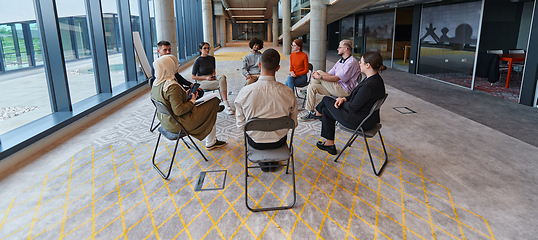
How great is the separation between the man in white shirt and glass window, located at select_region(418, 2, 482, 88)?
7037 millimetres

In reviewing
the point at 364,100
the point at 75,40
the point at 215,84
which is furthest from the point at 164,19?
the point at 364,100

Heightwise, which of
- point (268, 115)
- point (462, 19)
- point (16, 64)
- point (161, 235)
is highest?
point (462, 19)

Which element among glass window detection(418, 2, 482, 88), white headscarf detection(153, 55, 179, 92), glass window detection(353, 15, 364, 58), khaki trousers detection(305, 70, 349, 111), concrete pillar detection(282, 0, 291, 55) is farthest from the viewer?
concrete pillar detection(282, 0, 291, 55)

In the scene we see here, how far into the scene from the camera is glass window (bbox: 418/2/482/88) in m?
7.39

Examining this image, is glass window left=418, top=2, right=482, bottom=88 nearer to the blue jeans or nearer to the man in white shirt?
the blue jeans

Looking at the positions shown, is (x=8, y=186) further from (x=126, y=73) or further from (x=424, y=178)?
(x=126, y=73)

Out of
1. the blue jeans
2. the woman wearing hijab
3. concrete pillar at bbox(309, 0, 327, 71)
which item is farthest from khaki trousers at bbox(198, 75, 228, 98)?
concrete pillar at bbox(309, 0, 327, 71)

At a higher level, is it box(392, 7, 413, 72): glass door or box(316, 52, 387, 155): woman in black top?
box(392, 7, 413, 72): glass door

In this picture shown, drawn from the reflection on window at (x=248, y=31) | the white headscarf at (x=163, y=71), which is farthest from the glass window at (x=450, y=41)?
the reflection on window at (x=248, y=31)

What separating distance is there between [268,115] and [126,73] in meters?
6.05

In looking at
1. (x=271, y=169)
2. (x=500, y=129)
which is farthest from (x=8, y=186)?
(x=500, y=129)

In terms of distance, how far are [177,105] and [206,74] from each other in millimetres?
2755

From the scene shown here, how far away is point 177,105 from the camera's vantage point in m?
2.93

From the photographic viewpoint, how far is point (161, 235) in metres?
2.16
